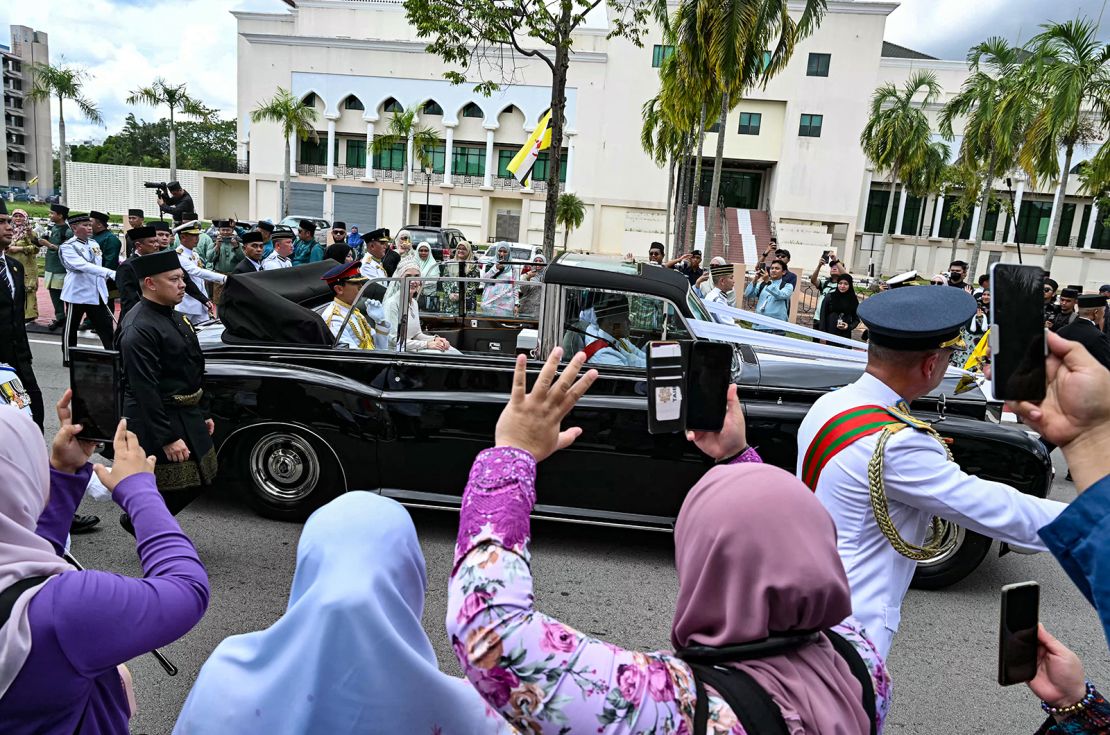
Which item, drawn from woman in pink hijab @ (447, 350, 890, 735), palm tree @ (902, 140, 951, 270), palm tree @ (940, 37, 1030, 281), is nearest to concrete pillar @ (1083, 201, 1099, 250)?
palm tree @ (902, 140, 951, 270)

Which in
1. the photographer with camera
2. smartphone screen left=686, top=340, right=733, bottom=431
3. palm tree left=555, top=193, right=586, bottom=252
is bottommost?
smartphone screen left=686, top=340, right=733, bottom=431

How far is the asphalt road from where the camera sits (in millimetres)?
3496

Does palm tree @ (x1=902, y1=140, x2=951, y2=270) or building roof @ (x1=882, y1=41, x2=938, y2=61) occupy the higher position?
building roof @ (x1=882, y1=41, x2=938, y2=61)

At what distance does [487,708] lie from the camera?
143 centimetres

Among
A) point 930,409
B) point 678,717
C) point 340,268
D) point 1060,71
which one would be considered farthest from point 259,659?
point 1060,71

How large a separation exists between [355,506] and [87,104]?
1997 inches

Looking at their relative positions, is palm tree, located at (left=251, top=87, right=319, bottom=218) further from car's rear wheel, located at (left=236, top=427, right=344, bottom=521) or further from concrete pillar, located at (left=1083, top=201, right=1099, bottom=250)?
concrete pillar, located at (left=1083, top=201, right=1099, bottom=250)

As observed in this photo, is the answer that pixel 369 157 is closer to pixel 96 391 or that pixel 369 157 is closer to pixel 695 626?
pixel 96 391

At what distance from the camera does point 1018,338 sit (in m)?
1.26

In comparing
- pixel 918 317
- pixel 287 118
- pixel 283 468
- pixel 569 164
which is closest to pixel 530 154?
pixel 283 468

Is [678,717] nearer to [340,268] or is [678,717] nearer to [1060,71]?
[340,268]

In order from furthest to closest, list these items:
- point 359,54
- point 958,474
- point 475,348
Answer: point 359,54 < point 475,348 < point 958,474

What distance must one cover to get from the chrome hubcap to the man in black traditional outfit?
32.8 inches

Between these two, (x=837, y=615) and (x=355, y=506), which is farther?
(x=355, y=506)
